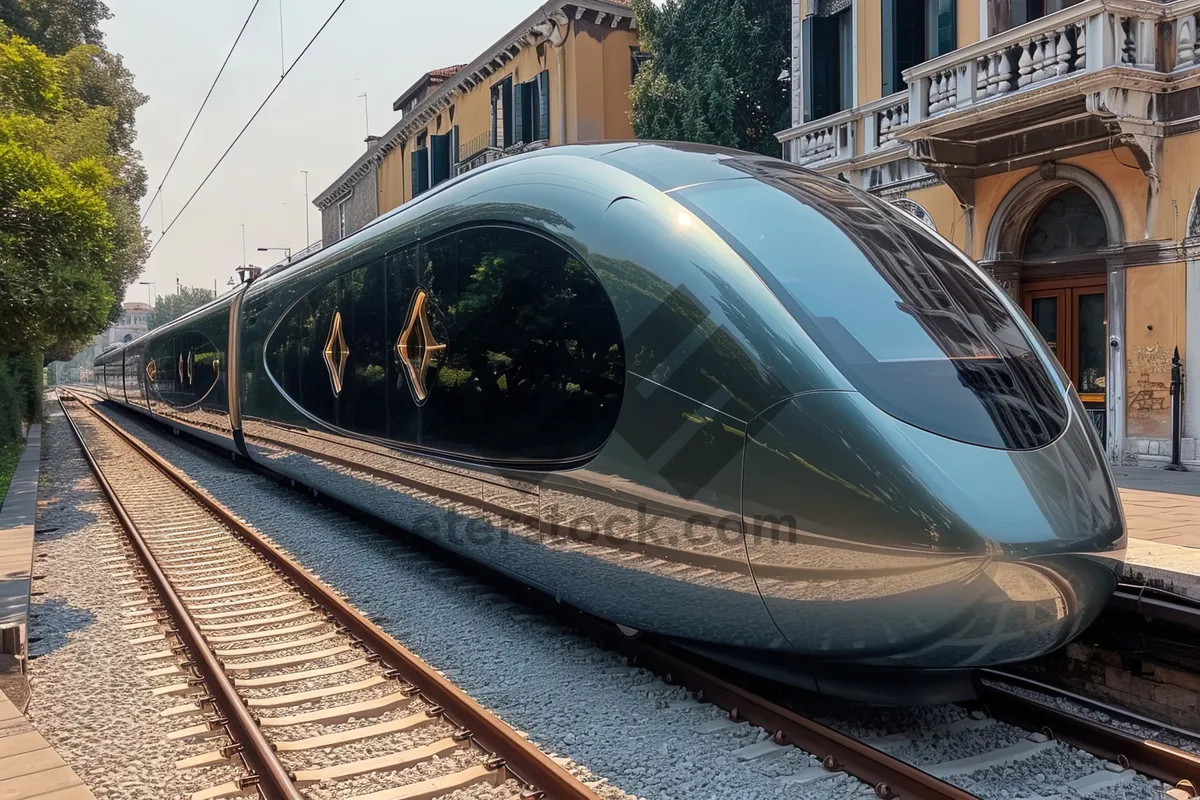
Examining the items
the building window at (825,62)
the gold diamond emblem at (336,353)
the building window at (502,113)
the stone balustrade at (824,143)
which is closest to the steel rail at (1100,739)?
the gold diamond emblem at (336,353)

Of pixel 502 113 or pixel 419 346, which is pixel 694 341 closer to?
pixel 419 346

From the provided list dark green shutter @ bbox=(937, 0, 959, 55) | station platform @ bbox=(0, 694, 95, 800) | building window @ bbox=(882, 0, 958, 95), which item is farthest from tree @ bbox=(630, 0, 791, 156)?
station platform @ bbox=(0, 694, 95, 800)

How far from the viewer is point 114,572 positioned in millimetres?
7758

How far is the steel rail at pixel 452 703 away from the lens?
348 cm

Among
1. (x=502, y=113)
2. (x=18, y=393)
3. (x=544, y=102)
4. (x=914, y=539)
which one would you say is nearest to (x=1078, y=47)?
(x=914, y=539)

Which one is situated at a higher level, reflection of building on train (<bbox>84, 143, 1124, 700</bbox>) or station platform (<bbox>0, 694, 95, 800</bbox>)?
reflection of building on train (<bbox>84, 143, 1124, 700</bbox>)

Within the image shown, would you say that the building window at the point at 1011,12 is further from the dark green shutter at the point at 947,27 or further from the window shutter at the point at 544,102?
the window shutter at the point at 544,102

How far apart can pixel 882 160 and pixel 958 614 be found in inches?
499

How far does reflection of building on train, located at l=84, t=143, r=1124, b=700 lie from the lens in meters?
3.39

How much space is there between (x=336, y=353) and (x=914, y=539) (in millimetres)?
6215

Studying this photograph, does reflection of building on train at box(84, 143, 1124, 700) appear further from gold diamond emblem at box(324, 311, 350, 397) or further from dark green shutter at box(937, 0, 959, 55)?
dark green shutter at box(937, 0, 959, 55)

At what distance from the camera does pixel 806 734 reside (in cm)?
382

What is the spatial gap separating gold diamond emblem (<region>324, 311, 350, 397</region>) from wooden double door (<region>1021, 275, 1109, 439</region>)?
8956 millimetres

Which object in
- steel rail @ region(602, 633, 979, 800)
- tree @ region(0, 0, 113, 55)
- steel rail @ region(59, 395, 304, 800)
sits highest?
tree @ region(0, 0, 113, 55)
